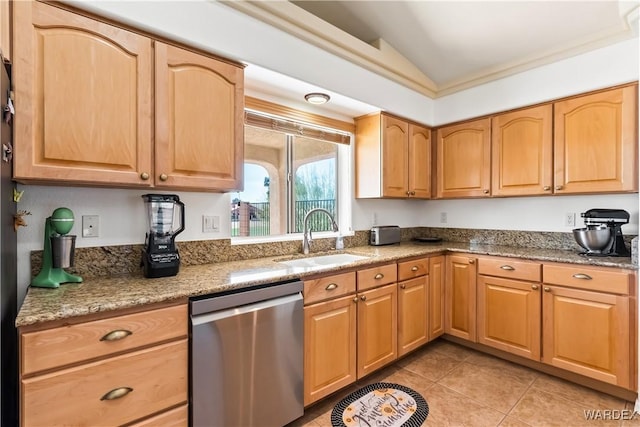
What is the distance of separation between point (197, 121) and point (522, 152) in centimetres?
260

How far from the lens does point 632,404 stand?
6.66 feet

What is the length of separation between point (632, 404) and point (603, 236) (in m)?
1.09

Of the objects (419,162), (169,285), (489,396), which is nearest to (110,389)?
(169,285)

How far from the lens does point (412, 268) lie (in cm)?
257

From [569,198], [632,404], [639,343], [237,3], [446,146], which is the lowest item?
[632,404]

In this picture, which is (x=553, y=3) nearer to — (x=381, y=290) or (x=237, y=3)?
(x=237, y=3)

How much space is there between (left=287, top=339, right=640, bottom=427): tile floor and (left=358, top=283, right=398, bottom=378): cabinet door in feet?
0.60

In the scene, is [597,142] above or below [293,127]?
below

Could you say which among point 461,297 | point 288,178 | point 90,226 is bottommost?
point 461,297

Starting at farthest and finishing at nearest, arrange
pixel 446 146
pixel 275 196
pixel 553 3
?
pixel 446 146 → pixel 275 196 → pixel 553 3

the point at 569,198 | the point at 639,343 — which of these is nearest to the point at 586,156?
the point at 569,198

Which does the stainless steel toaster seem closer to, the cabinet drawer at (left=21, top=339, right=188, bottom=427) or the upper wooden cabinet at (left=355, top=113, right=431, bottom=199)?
the upper wooden cabinet at (left=355, top=113, right=431, bottom=199)

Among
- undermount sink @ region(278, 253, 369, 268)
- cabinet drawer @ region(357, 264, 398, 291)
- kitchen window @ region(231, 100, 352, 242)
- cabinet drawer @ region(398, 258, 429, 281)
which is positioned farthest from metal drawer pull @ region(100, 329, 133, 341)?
cabinet drawer @ region(398, 258, 429, 281)

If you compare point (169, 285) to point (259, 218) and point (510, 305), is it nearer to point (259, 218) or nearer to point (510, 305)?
point (259, 218)
